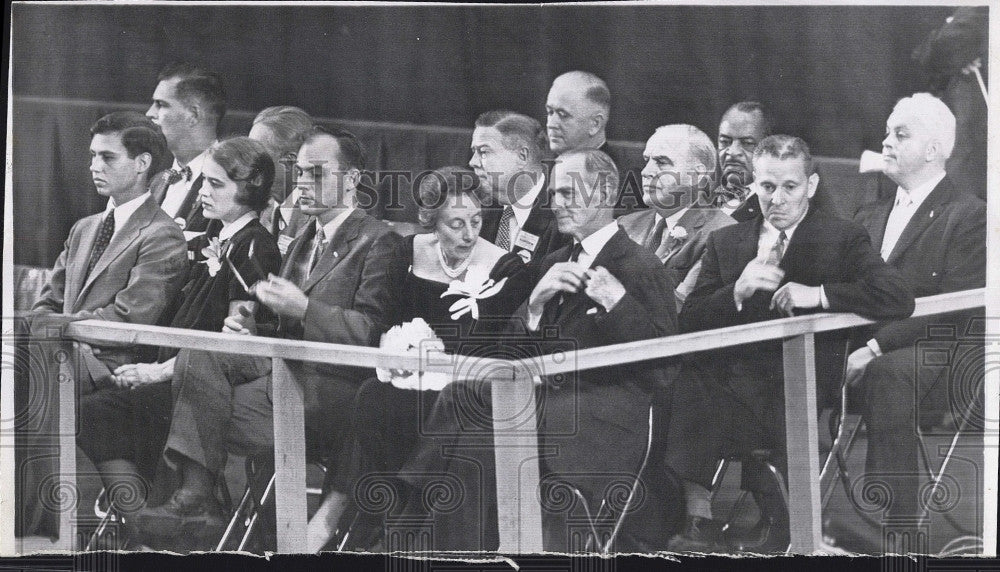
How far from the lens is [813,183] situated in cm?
344

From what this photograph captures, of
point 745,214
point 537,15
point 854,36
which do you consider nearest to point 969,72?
point 854,36

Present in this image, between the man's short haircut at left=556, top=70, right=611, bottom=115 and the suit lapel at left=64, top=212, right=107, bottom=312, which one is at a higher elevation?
the man's short haircut at left=556, top=70, right=611, bottom=115

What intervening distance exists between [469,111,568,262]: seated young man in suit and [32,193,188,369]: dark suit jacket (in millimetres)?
1259

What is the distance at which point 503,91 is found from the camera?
3.44 m

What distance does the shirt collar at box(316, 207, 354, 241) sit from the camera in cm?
345

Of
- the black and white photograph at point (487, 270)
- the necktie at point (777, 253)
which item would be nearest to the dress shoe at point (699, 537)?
the black and white photograph at point (487, 270)

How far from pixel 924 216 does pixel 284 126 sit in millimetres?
2602

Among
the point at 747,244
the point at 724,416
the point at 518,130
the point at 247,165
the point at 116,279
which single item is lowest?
the point at 724,416

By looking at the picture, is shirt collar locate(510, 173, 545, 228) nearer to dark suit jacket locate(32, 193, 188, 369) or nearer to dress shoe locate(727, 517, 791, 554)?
dark suit jacket locate(32, 193, 188, 369)

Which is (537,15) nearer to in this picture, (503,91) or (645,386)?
(503,91)

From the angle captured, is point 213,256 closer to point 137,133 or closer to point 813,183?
point 137,133

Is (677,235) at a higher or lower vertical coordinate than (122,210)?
lower

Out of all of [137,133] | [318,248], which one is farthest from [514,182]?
[137,133]

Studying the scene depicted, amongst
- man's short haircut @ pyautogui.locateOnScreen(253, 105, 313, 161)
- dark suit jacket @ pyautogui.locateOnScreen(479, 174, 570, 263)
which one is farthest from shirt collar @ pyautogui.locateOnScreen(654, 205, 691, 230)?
man's short haircut @ pyautogui.locateOnScreen(253, 105, 313, 161)
